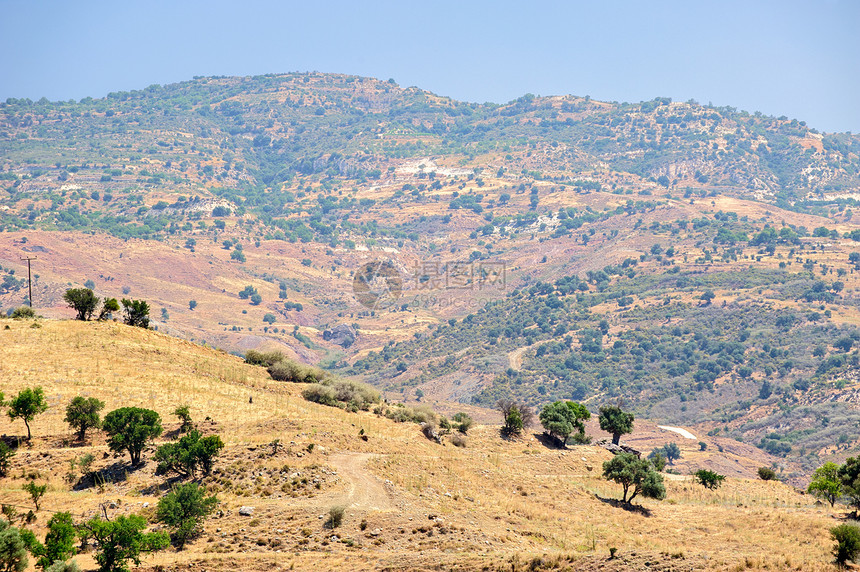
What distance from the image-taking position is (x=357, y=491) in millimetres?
33781

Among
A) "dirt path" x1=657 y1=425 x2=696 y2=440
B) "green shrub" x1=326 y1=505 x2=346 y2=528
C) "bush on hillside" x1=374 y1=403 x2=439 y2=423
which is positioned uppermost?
"green shrub" x1=326 y1=505 x2=346 y2=528

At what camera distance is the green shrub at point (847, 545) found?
2656 centimetres

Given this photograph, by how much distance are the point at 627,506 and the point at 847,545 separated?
12824mm

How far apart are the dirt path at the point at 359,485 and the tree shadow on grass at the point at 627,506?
41.0ft

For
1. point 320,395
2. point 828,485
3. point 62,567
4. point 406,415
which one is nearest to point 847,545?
point 828,485

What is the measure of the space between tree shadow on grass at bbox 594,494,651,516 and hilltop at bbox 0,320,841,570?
1.66ft

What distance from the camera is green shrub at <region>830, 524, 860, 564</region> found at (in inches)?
1046

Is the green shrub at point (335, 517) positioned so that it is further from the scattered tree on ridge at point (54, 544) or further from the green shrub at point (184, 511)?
the scattered tree on ridge at point (54, 544)

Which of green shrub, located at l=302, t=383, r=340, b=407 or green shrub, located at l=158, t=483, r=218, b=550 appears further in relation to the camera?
green shrub, located at l=302, t=383, r=340, b=407

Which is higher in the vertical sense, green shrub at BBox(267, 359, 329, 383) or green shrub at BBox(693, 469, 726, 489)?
green shrub at BBox(267, 359, 329, 383)

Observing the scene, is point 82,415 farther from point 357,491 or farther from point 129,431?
point 357,491

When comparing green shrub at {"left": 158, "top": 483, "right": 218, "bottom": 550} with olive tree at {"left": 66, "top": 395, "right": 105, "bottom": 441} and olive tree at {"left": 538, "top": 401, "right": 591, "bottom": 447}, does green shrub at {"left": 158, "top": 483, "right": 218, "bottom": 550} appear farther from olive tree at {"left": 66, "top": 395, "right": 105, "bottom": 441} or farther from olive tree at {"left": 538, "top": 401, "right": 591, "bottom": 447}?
olive tree at {"left": 538, "top": 401, "right": 591, "bottom": 447}

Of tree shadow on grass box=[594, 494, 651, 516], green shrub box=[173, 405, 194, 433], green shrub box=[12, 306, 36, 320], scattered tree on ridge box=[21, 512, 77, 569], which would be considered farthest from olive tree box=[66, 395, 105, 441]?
tree shadow on grass box=[594, 494, 651, 516]

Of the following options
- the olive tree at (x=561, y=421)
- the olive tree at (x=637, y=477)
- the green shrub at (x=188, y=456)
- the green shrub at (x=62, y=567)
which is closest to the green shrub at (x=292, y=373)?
the olive tree at (x=561, y=421)
